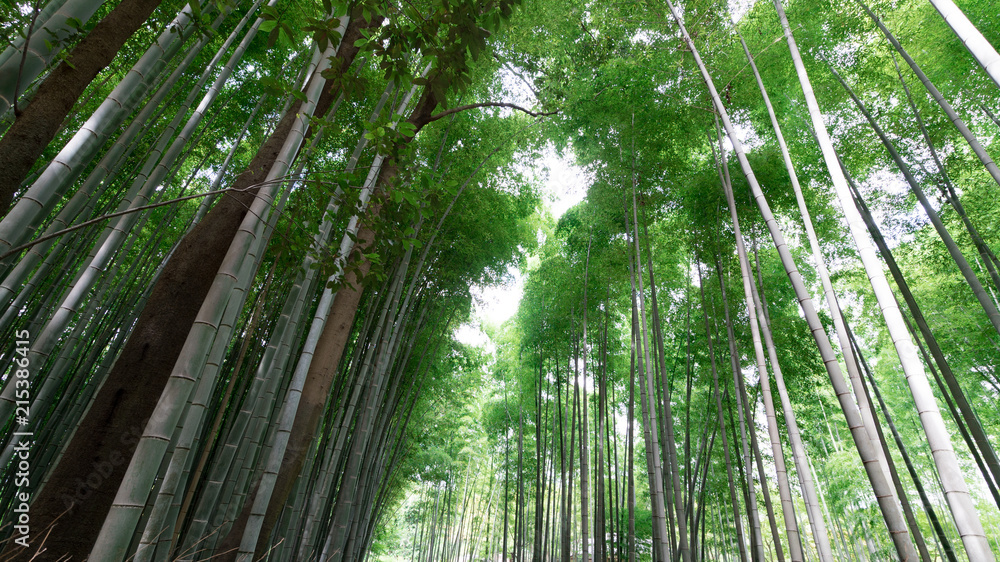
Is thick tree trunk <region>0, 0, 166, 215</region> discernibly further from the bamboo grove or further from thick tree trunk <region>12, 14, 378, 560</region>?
thick tree trunk <region>12, 14, 378, 560</region>

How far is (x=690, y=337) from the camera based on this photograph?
5.27 m

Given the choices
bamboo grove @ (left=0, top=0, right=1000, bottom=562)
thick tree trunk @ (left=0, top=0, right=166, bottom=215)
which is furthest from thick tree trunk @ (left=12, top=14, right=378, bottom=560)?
thick tree trunk @ (left=0, top=0, right=166, bottom=215)

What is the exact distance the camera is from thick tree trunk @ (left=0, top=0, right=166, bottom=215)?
1341 millimetres

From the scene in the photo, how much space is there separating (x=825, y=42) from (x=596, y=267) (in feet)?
9.49

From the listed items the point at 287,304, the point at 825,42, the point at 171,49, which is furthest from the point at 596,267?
the point at 171,49

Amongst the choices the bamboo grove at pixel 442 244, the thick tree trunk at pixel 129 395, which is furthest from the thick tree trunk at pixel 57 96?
the thick tree trunk at pixel 129 395

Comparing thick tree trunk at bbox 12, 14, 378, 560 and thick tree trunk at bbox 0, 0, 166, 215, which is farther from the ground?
thick tree trunk at bbox 0, 0, 166, 215

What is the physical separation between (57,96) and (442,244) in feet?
10.8

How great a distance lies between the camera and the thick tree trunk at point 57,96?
52.8 inches

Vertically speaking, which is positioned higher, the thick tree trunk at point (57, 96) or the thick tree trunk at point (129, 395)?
the thick tree trunk at point (57, 96)

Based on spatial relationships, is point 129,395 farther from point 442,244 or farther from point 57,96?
point 442,244

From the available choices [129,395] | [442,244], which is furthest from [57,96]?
[442,244]

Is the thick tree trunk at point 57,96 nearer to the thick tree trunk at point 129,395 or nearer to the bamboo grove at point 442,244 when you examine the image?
the bamboo grove at point 442,244

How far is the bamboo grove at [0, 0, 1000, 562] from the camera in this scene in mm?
1396
